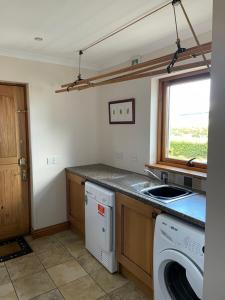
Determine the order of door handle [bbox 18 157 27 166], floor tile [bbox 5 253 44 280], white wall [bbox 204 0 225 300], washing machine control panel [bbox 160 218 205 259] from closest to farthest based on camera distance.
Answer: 1. white wall [bbox 204 0 225 300]
2. washing machine control panel [bbox 160 218 205 259]
3. floor tile [bbox 5 253 44 280]
4. door handle [bbox 18 157 27 166]

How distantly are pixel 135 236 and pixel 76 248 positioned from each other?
1.04 m

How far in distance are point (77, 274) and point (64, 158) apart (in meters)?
1.45

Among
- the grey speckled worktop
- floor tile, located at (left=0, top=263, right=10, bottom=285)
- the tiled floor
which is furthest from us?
floor tile, located at (left=0, top=263, right=10, bottom=285)

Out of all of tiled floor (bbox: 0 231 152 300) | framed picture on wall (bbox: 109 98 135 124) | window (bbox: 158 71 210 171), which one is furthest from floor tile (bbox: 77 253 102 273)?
framed picture on wall (bbox: 109 98 135 124)

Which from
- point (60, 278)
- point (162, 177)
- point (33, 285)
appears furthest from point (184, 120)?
point (33, 285)

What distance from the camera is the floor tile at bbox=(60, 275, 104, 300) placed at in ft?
6.61

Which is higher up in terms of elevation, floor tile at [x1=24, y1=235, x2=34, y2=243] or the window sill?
the window sill

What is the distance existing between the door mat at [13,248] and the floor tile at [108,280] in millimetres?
929

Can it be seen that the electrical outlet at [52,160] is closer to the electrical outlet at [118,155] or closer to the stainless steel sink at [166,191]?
the electrical outlet at [118,155]

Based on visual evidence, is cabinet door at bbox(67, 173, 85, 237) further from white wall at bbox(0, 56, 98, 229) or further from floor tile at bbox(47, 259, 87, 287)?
floor tile at bbox(47, 259, 87, 287)

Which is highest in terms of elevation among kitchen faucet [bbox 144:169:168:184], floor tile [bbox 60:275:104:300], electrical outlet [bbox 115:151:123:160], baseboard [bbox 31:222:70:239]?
electrical outlet [bbox 115:151:123:160]

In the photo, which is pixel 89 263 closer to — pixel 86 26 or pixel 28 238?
pixel 28 238

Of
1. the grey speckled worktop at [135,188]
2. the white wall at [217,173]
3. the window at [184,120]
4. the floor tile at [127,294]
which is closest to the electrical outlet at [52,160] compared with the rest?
the grey speckled worktop at [135,188]

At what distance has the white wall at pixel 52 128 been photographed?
111 inches
